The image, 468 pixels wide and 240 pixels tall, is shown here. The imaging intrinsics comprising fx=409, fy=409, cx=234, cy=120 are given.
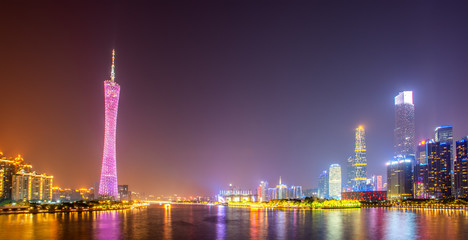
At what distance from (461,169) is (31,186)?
558 ft

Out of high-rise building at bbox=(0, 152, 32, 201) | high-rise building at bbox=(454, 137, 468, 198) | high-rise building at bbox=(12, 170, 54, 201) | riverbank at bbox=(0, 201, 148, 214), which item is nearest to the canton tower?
riverbank at bbox=(0, 201, 148, 214)

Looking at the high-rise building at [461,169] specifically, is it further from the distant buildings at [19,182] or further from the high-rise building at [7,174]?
the high-rise building at [7,174]

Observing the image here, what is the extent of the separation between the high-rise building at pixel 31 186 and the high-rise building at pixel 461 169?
163068 mm

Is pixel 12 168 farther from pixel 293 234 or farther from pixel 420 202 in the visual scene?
pixel 420 202

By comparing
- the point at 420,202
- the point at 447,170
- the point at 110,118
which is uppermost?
the point at 110,118

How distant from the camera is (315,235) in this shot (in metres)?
47.0

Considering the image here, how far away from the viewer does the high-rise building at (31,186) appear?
10125 centimetres

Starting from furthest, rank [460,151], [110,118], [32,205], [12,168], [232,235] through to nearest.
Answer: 1. [460,151]
2. [12,168]
3. [32,205]
4. [110,118]
5. [232,235]

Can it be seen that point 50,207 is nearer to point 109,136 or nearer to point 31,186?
point 31,186

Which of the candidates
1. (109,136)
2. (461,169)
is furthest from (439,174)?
(109,136)

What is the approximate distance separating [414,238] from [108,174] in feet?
193

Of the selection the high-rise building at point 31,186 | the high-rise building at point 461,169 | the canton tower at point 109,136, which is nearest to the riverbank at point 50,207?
the high-rise building at point 31,186

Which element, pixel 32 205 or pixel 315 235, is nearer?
pixel 315 235

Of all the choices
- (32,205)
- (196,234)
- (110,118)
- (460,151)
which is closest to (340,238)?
(196,234)
